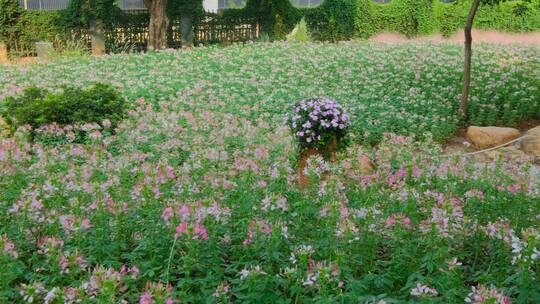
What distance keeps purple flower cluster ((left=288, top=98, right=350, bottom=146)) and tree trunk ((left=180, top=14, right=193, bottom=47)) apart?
12568 mm

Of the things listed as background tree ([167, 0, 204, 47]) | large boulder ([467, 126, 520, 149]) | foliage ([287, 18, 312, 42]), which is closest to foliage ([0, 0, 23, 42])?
background tree ([167, 0, 204, 47])

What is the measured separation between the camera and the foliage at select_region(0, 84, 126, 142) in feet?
22.4

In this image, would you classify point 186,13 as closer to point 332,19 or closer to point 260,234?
point 332,19

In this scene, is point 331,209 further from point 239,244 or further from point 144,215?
point 144,215

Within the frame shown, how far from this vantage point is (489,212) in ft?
11.6

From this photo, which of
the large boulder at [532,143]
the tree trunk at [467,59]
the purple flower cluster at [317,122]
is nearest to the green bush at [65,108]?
the purple flower cluster at [317,122]

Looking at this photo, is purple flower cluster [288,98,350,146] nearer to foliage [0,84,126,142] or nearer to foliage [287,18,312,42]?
foliage [0,84,126,142]

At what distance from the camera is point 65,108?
7008mm

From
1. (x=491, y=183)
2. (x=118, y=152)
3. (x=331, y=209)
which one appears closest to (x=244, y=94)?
(x=118, y=152)

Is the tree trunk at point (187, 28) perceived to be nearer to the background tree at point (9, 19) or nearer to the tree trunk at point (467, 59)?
the background tree at point (9, 19)

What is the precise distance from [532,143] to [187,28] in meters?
12.9

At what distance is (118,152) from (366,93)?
16.0 ft

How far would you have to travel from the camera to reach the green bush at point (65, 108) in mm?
6855

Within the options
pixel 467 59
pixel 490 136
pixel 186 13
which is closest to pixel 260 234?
pixel 490 136
